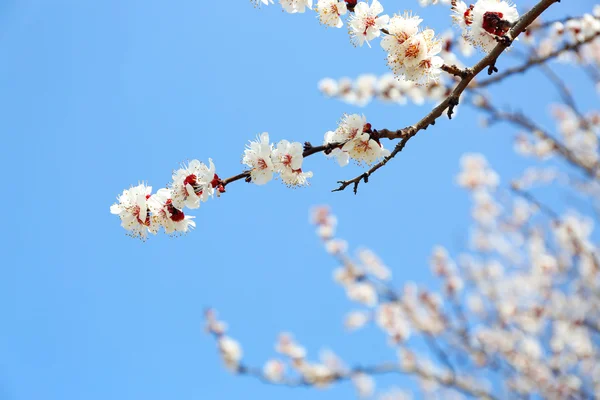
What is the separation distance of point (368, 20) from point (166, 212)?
1277 millimetres

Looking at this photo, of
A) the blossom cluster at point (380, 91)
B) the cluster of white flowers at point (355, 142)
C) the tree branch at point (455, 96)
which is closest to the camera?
the tree branch at point (455, 96)

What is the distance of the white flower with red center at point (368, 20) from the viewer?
6.90 feet

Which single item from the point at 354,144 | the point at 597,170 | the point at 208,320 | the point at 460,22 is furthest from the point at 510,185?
the point at 208,320

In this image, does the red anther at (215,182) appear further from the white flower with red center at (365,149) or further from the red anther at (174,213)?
the white flower with red center at (365,149)

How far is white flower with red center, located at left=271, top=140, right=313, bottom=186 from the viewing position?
1992 mm

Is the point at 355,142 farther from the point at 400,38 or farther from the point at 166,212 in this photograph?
the point at 166,212

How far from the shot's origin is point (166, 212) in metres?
2.09

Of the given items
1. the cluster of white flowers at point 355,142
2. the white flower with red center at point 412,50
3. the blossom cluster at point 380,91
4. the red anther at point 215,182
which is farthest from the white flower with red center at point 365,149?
the blossom cluster at point 380,91

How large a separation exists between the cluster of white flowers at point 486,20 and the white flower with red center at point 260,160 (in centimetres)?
106

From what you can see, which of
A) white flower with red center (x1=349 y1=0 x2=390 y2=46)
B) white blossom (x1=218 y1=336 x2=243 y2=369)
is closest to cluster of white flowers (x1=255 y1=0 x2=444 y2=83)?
white flower with red center (x1=349 y1=0 x2=390 y2=46)

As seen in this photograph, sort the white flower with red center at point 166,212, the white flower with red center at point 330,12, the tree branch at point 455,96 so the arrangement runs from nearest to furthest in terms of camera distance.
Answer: the tree branch at point 455,96, the white flower with red center at point 166,212, the white flower with red center at point 330,12

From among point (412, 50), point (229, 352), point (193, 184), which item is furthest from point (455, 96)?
point (229, 352)

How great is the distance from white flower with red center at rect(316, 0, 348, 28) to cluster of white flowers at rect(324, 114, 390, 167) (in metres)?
0.56

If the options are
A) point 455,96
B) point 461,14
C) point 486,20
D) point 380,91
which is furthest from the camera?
point 380,91
